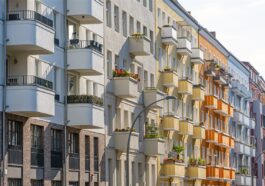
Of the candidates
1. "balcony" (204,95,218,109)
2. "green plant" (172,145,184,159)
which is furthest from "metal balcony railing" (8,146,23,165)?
"balcony" (204,95,218,109)

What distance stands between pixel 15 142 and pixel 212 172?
47255 millimetres

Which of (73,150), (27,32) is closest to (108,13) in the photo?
(73,150)

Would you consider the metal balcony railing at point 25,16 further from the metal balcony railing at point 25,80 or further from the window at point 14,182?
the window at point 14,182

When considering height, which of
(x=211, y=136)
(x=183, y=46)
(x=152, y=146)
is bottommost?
(x=152, y=146)

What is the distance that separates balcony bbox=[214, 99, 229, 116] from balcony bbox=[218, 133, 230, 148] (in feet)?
7.85

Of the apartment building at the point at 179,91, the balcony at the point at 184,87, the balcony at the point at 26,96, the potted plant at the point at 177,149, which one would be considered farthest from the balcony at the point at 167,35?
the balcony at the point at 26,96

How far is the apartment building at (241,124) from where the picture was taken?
110 metres

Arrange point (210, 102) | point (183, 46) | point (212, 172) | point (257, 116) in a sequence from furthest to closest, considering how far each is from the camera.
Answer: point (257, 116) → point (210, 102) → point (212, 172) → point (183, 46)

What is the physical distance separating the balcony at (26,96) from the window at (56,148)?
5.11 m

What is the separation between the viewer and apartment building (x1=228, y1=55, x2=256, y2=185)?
110m

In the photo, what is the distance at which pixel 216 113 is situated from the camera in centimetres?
9962

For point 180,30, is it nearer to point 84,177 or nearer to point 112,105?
point 112,105

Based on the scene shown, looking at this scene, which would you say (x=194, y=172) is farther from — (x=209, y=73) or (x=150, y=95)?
(x=209, y=73)

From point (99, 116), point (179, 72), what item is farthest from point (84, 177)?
point (179, 72)
